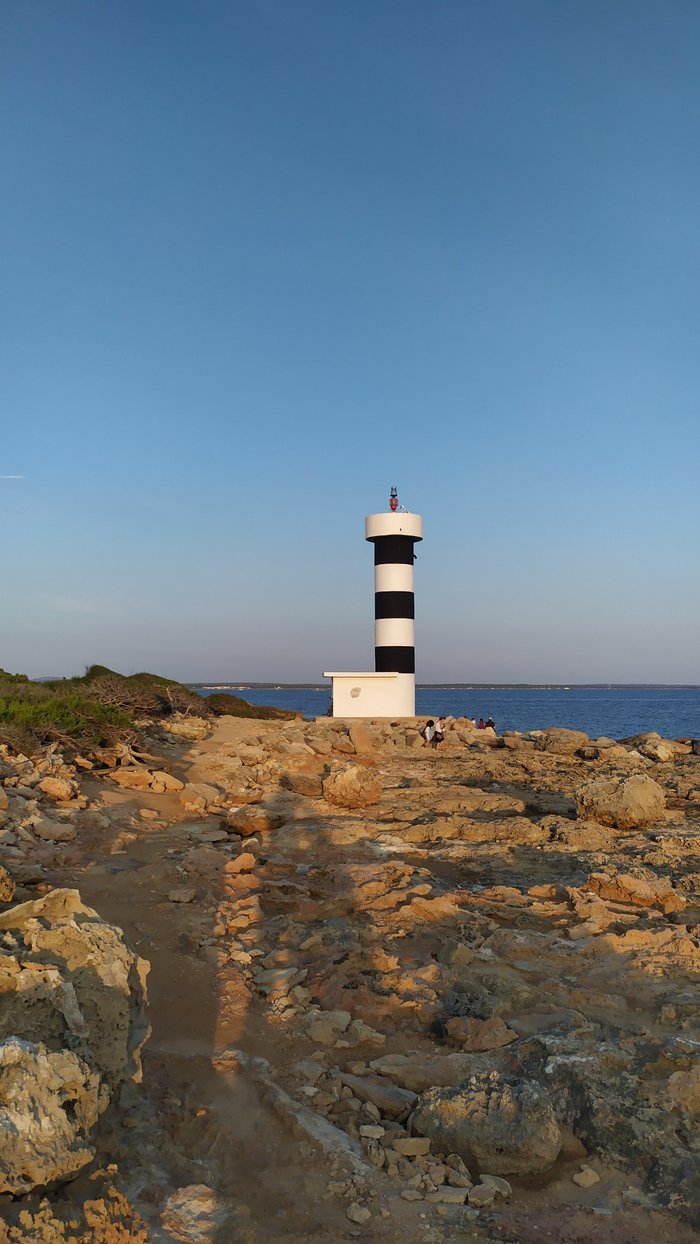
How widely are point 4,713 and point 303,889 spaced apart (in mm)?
7036

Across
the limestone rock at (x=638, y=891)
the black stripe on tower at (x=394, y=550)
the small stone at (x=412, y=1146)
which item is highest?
the black stripe on tower at (x=394, y=550)

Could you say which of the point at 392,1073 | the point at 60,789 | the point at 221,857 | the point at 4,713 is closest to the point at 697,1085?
the point at 392,1073

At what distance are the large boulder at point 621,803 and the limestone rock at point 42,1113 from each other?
900 cm

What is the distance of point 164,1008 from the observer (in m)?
5.30

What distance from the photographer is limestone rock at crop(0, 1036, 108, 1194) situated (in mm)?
2893

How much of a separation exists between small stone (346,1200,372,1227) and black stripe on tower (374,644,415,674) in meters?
23.2

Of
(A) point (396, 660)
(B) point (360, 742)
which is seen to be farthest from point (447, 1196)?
(A) point (396, 660)

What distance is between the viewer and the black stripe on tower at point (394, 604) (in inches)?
1058

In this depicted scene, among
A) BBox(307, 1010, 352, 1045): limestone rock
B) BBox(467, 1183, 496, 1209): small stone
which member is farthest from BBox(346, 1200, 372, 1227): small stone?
BBox(307, 1010, 352, 1045): limestone rock

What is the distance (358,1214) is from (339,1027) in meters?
1.79

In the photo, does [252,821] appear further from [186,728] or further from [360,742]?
[186,728]

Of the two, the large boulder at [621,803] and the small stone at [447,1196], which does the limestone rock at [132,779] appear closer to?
the large boulder at [621,803]

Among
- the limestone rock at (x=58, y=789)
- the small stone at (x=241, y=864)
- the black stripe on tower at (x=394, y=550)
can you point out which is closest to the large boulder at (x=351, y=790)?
the small stone at (x=241, y=864)

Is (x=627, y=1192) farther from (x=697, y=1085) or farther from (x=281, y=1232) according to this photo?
(x=281, y=1232)
